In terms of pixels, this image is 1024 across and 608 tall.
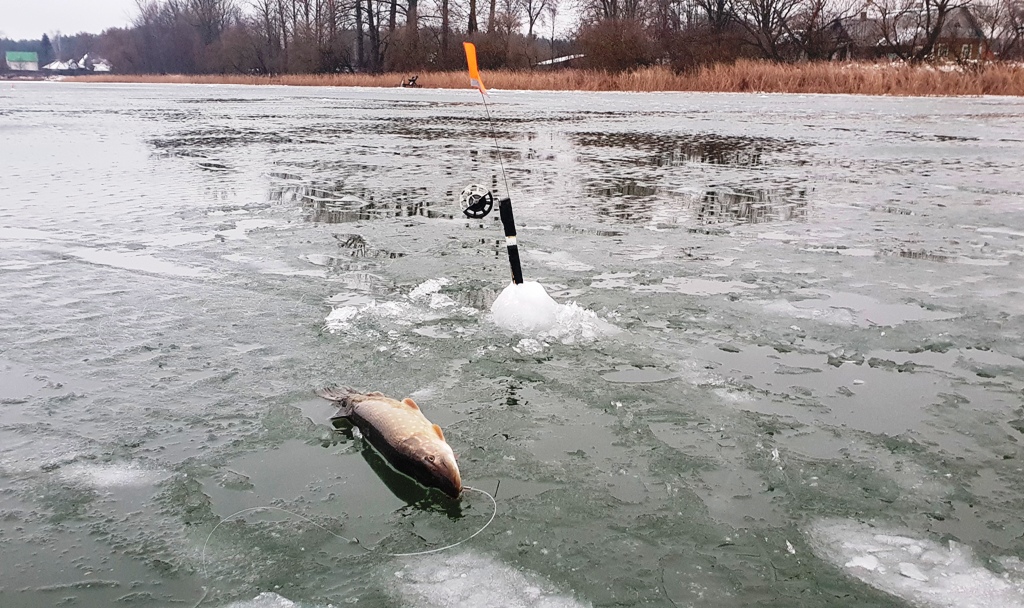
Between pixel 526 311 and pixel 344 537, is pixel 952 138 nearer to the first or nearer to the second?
pixel 526 311

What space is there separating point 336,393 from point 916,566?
7.58ft

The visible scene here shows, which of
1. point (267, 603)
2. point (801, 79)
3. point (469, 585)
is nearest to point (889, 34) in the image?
point (801, 79)

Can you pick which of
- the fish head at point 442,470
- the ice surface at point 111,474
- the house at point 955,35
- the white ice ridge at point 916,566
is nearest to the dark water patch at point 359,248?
the ice surface at point 111,474

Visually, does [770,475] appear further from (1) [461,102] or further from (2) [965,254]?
(1) [461,102]

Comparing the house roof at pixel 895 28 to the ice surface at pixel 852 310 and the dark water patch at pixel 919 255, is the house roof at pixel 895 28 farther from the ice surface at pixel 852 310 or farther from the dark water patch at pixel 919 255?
the ice surface at pixel 852 310

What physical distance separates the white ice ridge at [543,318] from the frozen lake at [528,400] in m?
0.04

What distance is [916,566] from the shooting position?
7.62 feet

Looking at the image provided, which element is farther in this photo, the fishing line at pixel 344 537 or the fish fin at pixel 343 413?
the fish fin at pixel 343 413

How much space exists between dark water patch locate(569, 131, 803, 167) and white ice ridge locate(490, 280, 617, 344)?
741 cm

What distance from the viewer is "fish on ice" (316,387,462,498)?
2.58 meters

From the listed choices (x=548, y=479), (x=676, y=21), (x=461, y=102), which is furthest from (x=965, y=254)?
(x=676, y=21)

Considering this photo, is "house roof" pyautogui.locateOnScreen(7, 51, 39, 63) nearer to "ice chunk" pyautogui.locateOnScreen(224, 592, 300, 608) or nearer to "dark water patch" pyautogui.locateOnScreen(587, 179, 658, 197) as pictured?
"dark water patch" pyautogui.locateOnScreen(587, 179, 658, 197)

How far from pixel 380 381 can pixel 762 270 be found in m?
3.24

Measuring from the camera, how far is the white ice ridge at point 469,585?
216cm
